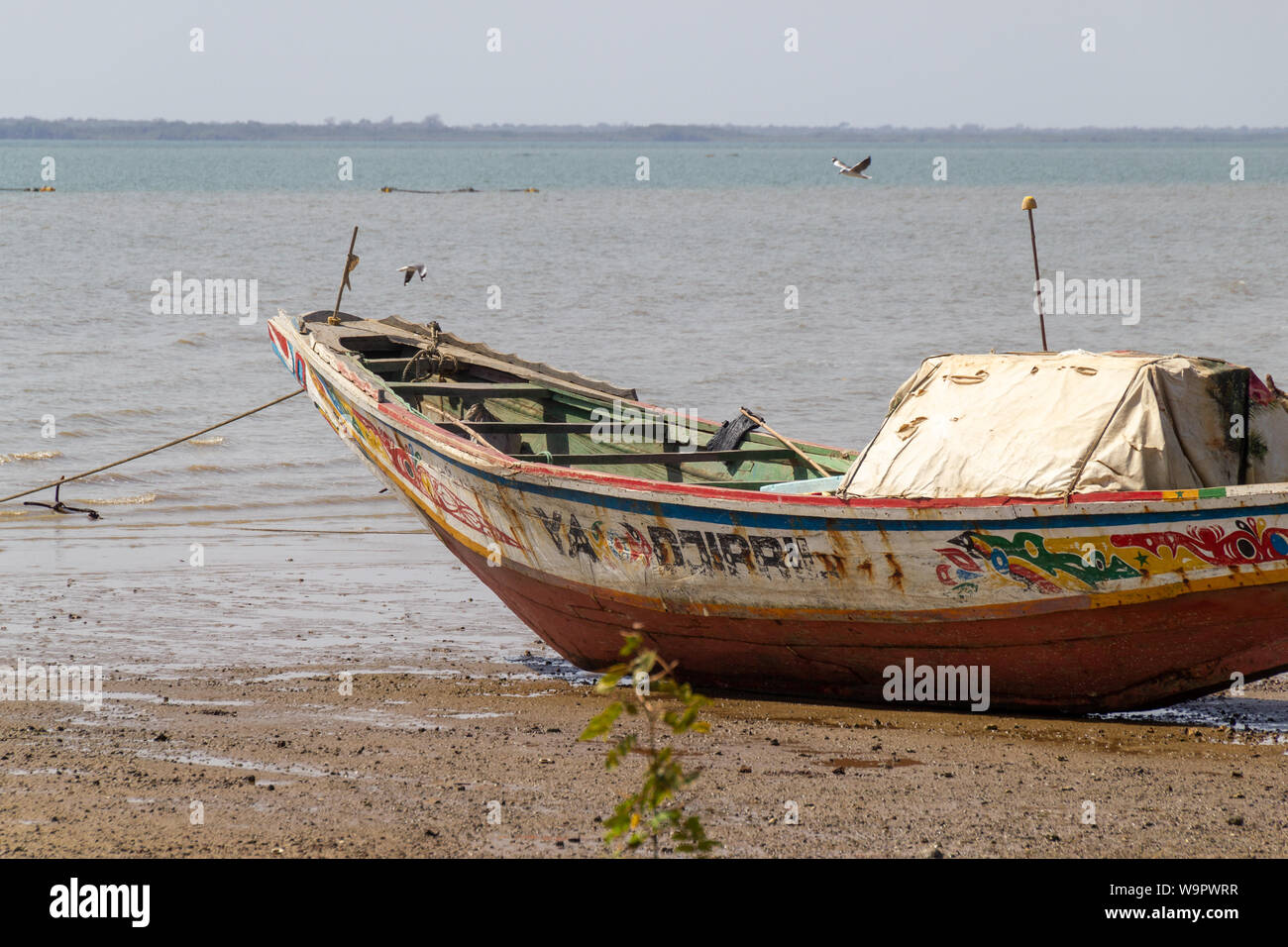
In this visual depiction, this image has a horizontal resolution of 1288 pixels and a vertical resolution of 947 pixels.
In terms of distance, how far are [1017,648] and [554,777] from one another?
84.3 inches

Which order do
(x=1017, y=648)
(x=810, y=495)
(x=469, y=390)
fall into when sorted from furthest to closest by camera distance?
(x=469, y=390), (x=810, y=495), (x=1017, y=648)

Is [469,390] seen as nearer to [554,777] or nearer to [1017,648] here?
[554,777]

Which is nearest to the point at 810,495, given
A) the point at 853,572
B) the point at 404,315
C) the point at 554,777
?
the point at 853,572

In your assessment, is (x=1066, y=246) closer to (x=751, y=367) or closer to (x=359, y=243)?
(x=359, y=243)

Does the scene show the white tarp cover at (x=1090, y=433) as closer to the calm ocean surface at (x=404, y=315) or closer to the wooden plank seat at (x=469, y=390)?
the calm ocean surface at (x=404, y=315)

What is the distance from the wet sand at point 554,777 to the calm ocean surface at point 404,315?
1.27 meters

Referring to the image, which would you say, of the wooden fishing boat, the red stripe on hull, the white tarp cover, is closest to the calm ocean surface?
the wooden fishing boat

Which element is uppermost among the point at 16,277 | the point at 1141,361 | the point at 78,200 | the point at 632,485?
the point at 78,200

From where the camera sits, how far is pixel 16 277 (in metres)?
31.0

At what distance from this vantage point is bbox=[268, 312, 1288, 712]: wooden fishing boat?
18.5ft

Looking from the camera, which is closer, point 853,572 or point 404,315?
point 853,572

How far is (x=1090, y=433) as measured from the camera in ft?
19.7
